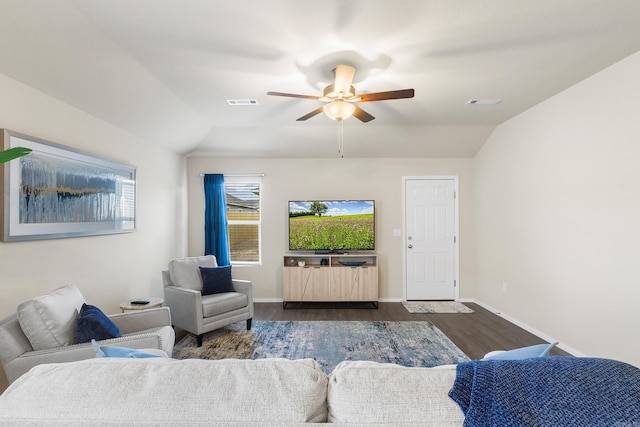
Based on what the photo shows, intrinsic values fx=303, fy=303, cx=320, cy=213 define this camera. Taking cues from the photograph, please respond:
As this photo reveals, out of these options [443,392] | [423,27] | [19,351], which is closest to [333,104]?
[423,27]

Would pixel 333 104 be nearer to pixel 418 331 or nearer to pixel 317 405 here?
pixel 317 405

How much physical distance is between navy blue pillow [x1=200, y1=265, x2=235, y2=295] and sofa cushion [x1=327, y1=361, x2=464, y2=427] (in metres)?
3.02

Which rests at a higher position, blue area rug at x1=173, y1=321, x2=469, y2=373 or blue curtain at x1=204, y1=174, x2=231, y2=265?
blue curtain at x1=204, y1=174, x2=231, y2=265

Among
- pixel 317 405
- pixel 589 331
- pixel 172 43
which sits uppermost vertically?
pixel 172 43

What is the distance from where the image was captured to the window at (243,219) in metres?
5.02

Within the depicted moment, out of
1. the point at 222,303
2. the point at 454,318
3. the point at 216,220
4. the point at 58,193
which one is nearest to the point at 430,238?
the point at 454,318

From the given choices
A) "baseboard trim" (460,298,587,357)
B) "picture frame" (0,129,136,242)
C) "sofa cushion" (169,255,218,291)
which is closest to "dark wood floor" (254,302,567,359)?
"baseboard trim" (460,298,587,357)

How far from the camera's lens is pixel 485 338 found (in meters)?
3.39

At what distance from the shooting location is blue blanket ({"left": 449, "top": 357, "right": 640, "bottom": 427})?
710mm

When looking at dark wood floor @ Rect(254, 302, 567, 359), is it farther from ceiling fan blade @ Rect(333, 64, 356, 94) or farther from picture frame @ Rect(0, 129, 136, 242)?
ceiling fan blade @ Rect(333, 64, 356, 94)

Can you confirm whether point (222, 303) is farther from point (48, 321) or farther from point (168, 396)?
point (168, 396)

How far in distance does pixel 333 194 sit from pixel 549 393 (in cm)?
431

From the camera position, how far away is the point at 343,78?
2.40 m

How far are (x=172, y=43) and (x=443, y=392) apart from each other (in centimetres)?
267
